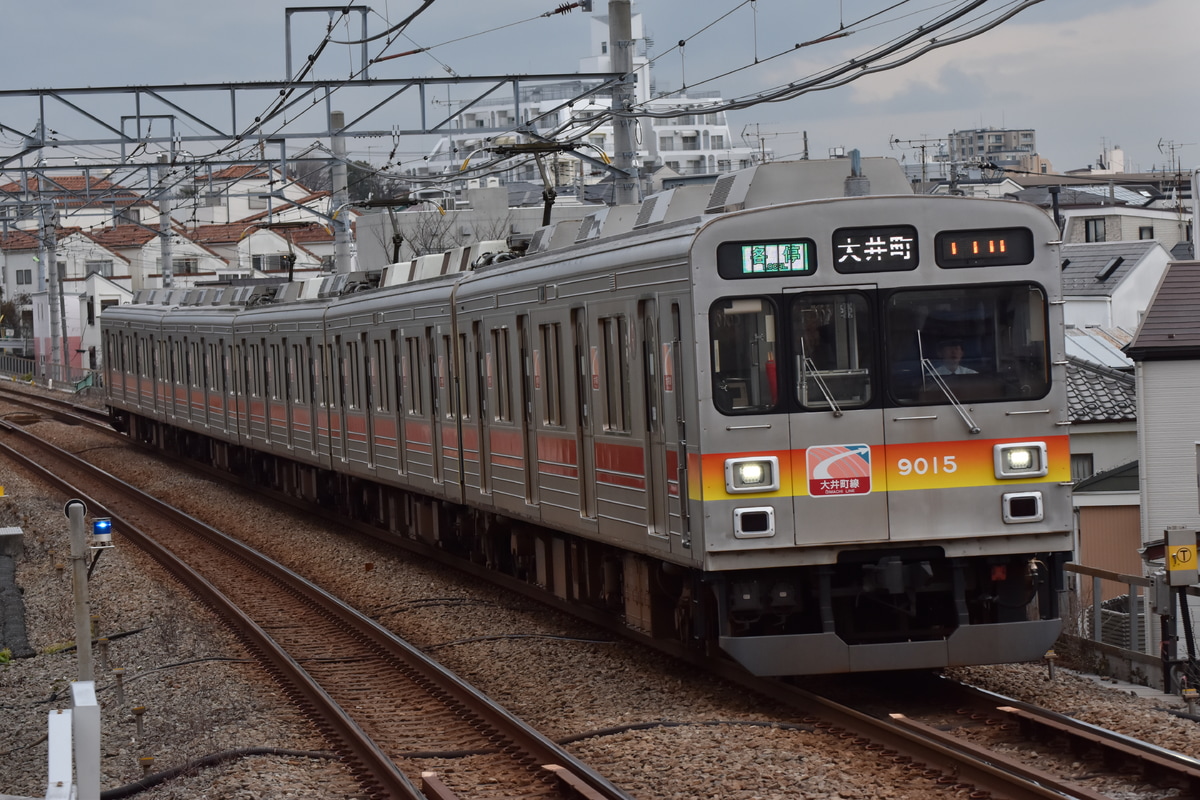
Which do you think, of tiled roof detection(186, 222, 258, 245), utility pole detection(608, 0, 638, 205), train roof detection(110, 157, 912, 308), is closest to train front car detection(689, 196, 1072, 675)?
train roof detection(110, 157, 912, 308)

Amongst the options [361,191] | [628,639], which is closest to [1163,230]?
[361,191]

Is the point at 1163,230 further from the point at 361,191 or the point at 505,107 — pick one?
the point at 505,107

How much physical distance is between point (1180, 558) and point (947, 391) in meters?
2.28

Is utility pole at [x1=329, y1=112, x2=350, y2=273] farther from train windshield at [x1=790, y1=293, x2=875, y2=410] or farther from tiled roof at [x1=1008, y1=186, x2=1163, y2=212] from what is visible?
tiled roof at [x1=1008, y1=186, x2=1163, y2=212]

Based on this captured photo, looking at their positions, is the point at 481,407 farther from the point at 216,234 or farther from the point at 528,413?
the point at 216,234

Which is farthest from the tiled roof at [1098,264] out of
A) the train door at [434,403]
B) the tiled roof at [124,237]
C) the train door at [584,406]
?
the tiled roof at [124,237]

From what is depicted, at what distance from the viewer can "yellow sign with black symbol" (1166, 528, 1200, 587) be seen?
955 centimetres

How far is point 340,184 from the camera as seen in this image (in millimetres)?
23219

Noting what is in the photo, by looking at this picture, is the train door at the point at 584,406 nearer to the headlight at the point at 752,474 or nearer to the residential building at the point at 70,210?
the headlight at the point at 752,474

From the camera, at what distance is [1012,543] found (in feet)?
27.9

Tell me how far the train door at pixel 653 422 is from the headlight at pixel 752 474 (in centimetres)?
80

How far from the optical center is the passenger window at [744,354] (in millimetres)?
8383

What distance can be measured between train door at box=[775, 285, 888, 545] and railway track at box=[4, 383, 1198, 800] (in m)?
0.93

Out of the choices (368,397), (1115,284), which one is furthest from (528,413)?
(1115,284)
